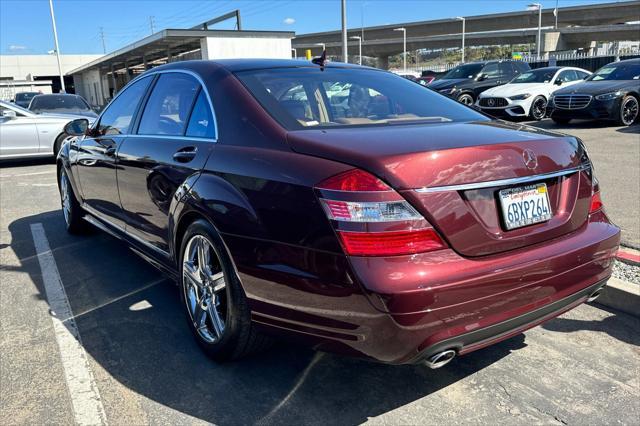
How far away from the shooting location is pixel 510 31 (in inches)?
2869

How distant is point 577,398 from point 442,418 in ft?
2.37

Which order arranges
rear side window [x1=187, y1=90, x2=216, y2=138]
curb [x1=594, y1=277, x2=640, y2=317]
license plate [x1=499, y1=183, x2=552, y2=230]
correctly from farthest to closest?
curb [x1=594, y1=277, x2=640, y2=317]
rear side window [x1=187, y1=90, x2=216, y2=138]
license plate [x1=499, y1=183, x2=552, y2=230]

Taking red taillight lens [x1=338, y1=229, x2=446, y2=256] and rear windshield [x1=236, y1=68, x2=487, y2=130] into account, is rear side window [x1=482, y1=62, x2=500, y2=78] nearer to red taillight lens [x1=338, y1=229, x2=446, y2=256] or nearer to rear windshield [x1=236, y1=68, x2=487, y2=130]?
rear windshield [x1=236, y1=68, x2=487, y2=130]

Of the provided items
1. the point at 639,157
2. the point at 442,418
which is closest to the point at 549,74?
the point at 639,157

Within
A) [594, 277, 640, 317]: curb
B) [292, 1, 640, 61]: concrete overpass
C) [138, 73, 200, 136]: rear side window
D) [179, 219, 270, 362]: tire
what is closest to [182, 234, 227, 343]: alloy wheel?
[179, 219, 270, 362]: tire

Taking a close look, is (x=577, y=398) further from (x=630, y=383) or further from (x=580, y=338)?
(x=580, y=338)

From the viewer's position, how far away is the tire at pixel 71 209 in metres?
5.61

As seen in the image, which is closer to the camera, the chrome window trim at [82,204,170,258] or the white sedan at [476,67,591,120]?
the chrome window trim at [82,204,170,258]

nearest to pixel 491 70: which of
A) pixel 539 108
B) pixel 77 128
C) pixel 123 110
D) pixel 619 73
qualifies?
pixel 539 108

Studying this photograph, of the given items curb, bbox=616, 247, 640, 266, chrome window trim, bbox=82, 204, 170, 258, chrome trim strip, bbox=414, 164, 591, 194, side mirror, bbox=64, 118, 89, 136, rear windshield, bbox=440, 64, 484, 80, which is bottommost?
curb, bbox=616, 247, 640, 266

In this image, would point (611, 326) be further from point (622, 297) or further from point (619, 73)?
point (619, 73)

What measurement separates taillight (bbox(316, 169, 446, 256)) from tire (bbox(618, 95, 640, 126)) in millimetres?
11935

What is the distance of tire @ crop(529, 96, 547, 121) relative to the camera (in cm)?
1467

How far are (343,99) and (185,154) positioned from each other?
0.98m
